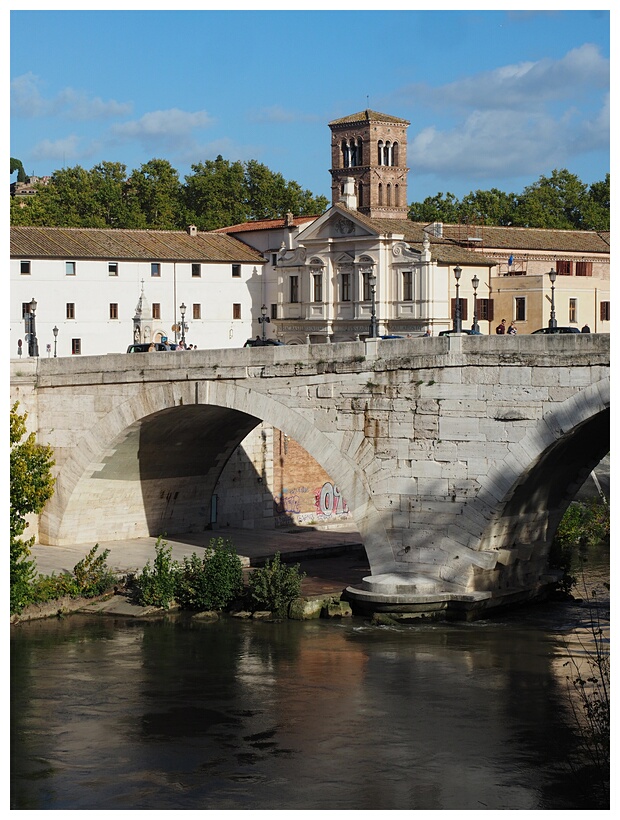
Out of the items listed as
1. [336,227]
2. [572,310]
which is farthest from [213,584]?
[336,227]

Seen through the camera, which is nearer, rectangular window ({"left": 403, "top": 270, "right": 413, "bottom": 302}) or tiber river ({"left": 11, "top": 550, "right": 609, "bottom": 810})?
tiber river ({"left": 11, "top": 550, "right": 609, "bottom": 810})

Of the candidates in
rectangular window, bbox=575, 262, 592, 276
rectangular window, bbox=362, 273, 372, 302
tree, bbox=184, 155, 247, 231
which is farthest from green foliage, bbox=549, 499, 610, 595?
tree, bbox=184, 155, 247, 231

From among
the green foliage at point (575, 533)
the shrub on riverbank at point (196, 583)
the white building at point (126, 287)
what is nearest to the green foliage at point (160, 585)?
the shrub on riverbank at point (196, 583)

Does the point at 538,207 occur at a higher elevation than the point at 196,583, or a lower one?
higher

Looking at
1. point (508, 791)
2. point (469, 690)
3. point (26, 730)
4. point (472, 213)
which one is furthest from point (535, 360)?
point (472, 213)

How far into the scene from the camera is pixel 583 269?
52844 mm

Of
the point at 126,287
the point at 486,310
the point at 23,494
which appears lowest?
the point at 23,494

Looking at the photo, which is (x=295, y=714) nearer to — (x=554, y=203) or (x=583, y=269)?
(x=583, y=269)

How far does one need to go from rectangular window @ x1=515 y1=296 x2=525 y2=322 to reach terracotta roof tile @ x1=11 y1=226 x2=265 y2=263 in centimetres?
1211

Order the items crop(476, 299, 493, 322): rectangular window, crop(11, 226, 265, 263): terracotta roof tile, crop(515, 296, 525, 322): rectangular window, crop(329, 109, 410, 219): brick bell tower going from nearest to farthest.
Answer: crop(11, 226, 265, 263): terracotta roof tile < crop(515, 296, 525, 322): rectangular window < crop(476, 299, 493, 322): rectangular window < crop(329, 109, 410, 219): brick bell tower

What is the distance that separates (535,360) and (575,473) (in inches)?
125

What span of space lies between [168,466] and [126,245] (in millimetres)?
22530

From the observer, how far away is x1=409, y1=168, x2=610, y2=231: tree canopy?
236 ft

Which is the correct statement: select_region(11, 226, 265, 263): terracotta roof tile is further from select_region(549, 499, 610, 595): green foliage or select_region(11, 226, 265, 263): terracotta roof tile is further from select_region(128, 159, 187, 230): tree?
select_region(549, 499, 610, 595): green foliage
